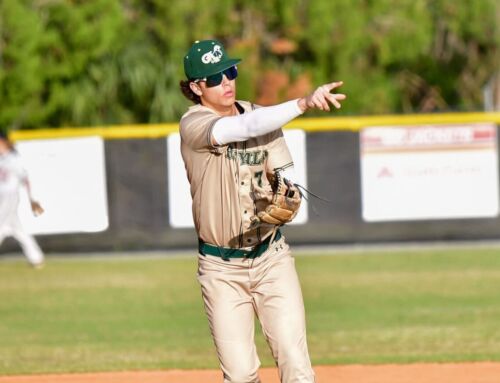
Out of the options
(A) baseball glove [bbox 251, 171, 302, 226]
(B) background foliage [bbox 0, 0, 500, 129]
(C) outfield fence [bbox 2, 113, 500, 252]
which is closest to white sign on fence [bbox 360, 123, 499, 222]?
(C) outfield fence [bbox 2, 113, 500, 252]

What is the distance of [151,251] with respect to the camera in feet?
62.0

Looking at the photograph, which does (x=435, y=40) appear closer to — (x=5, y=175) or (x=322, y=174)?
(x=322, y=174)

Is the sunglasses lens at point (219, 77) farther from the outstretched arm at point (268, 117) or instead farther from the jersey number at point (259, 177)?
the jersey number at point (259, 177)

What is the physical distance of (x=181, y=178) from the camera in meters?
18.6

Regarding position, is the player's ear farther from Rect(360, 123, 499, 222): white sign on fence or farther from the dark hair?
Rect(360, 123, 499, 222): white sign on fence

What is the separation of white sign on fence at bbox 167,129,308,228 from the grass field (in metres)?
A: 0.85

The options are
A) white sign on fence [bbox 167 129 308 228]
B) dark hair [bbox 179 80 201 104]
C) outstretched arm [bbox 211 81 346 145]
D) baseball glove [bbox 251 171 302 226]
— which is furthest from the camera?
white sign on fence [bbox 167 129 308 228]

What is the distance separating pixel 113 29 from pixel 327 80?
6.45 m


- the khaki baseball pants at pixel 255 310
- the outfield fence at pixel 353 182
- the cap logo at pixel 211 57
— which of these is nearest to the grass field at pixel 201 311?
the outfield fence at pixel 353 182

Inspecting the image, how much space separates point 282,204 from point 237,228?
359 millimetres

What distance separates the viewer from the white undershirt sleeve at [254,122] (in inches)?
224

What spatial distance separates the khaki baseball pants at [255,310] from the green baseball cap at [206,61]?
0.94m

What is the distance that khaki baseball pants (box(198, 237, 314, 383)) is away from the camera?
6.09 metres

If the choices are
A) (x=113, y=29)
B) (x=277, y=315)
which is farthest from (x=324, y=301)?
(x=113, y=29)
